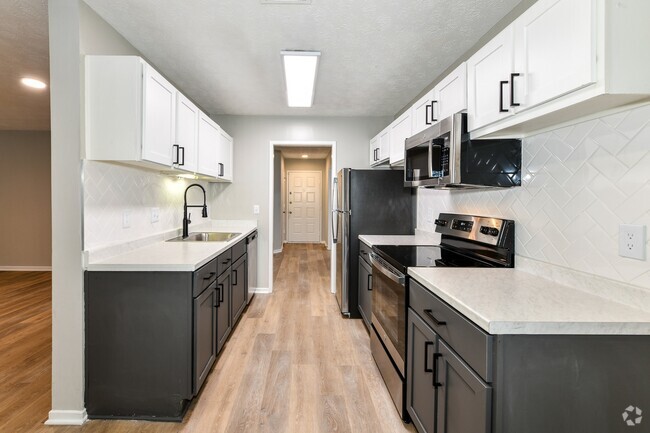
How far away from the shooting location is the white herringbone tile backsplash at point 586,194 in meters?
1.20

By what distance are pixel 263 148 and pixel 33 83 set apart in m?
2.43

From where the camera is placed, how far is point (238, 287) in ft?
10.5

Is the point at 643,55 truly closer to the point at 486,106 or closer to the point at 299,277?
the point at 486,106

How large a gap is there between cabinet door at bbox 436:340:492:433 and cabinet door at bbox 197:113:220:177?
2489 millimetres

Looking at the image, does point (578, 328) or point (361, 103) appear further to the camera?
point (361, 103)

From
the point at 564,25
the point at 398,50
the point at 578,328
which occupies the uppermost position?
Answer: the point at 398,50

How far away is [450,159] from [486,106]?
33 cm

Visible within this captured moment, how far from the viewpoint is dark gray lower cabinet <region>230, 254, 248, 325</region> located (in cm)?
298

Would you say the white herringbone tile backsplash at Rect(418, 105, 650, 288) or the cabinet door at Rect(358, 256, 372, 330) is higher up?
the white herringbone tile backsplash at Rect(418, 105, 650, 288)

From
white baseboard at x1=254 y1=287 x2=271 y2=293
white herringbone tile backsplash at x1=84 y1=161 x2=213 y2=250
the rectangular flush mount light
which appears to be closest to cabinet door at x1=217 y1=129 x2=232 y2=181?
white herringbone tile backsplash at x1=84 y1=161 x2=213 y2=250

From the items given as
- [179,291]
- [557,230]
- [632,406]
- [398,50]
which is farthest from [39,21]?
[632,406]

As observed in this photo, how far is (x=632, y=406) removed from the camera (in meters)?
1.03

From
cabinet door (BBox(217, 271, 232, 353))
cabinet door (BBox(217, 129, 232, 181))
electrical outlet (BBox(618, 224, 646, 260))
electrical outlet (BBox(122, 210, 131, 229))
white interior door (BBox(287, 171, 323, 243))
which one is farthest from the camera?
white interior door (BBox(287, 171, 323, 243))

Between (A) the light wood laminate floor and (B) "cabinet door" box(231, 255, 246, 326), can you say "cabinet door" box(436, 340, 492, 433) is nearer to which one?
(A) the light wood laminate floor
